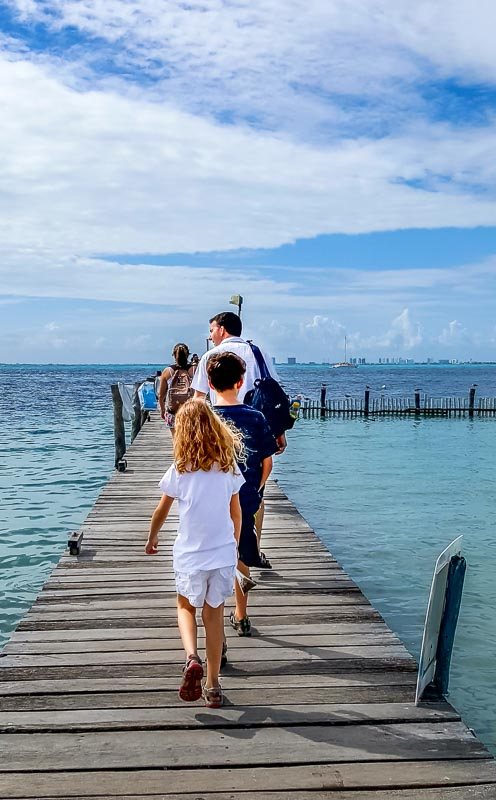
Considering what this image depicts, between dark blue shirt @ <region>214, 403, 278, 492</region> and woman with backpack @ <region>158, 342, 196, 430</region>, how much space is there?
4.64m

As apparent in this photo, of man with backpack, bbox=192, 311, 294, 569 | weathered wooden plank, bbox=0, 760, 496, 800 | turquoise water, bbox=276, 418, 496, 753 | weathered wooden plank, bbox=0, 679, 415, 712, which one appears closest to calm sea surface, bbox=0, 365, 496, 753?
turquoise water, bbox=276, 418, 496, 753

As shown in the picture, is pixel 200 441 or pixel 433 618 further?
pixel 433 618

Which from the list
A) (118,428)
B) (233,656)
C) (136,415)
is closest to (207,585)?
(233,656)

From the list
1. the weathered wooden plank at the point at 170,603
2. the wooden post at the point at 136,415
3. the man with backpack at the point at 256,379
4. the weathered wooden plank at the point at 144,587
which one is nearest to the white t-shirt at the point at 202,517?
the man with backpack at the point at 256,379

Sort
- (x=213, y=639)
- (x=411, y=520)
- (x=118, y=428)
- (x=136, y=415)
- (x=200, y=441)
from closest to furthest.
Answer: (x=200, y=441) → (x=213, y=639) → (x=411, y=520) → (x=118, y=428) → (x=136, y=415)

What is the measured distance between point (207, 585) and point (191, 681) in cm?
47

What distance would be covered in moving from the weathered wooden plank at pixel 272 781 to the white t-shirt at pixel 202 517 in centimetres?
96

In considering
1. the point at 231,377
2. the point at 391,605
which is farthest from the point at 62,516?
the point at 231,377

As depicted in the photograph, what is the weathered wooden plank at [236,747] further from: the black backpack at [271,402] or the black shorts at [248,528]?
the black backpack at [271,402]

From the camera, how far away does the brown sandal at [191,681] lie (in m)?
3.57

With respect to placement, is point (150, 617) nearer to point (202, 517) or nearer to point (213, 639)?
point (213, 639)

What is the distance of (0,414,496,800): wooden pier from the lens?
3.16 meters

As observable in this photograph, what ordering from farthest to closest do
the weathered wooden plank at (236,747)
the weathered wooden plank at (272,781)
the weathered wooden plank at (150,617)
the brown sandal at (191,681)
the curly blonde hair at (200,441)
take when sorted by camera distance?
the weathered wooden plank at (150,617)
the curly blonde hair at (200,441)
the brown sandal at (191,681)
the weathered wooden plank at (236,747)
the weathered wooden plank at (272,781)

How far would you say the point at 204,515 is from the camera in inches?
146
